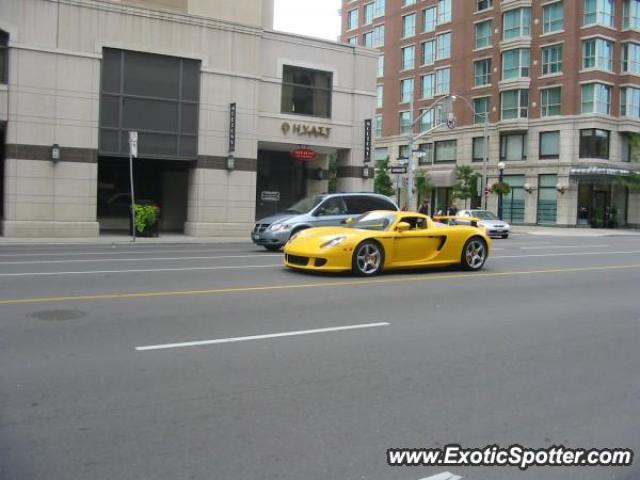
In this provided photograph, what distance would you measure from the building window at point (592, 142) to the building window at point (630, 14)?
27.8 feet

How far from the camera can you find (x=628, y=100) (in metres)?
49.7

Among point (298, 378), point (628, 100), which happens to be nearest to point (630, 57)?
point (628, 100)

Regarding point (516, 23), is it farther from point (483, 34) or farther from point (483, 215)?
point (483, 215)

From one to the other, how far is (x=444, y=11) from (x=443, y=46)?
10.4 ft

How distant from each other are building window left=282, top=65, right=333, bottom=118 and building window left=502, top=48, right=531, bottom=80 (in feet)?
91.1

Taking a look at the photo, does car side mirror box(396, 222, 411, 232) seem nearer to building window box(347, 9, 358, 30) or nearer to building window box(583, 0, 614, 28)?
building window box(583, 0, 614, 28)

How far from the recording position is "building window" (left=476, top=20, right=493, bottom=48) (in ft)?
180

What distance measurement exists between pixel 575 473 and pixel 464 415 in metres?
0.99

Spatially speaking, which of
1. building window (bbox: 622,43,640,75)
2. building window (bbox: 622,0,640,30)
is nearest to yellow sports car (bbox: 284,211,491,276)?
building window (bbox: 622,43,640,75)

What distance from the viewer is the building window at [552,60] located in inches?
1967

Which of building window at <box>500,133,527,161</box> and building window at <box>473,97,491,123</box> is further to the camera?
building window at <box>473,97,491,123</box>

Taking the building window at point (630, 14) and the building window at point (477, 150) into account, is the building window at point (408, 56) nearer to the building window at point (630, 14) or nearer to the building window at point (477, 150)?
the building window at point (477, 150)

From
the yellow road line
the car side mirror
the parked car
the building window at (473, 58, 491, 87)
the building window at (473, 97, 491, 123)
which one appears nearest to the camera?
the yellow road line

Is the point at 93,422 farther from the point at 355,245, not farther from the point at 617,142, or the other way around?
the point at 617,142
